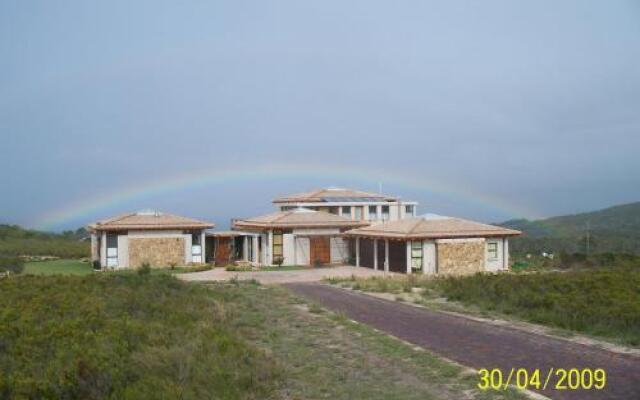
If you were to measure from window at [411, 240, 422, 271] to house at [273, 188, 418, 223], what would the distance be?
12.9 metres

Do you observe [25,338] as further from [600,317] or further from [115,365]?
[600,317]

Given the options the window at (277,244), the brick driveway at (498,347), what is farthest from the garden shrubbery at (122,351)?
the window at (277,244)

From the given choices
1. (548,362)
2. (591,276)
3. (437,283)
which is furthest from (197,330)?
(591,276)

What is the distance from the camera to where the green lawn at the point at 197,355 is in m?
8.73

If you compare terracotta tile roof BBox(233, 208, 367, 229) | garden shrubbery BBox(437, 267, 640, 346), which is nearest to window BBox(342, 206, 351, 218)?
terracotta tile roof BBox(233, 208, 367, 229)

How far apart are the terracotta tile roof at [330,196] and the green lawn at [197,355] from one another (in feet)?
93.8

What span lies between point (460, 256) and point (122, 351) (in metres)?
23.3

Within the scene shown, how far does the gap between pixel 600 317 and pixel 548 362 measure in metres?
4.65

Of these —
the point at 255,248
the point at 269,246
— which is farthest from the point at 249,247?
the point at 269,246

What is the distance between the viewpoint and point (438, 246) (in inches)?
1220

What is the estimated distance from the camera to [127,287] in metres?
19.9

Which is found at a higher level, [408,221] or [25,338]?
[408,221]

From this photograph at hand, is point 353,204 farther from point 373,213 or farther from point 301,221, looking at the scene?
point 301,221

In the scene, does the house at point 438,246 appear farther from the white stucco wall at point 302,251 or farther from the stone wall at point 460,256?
the white stucco wall at point 302,251
